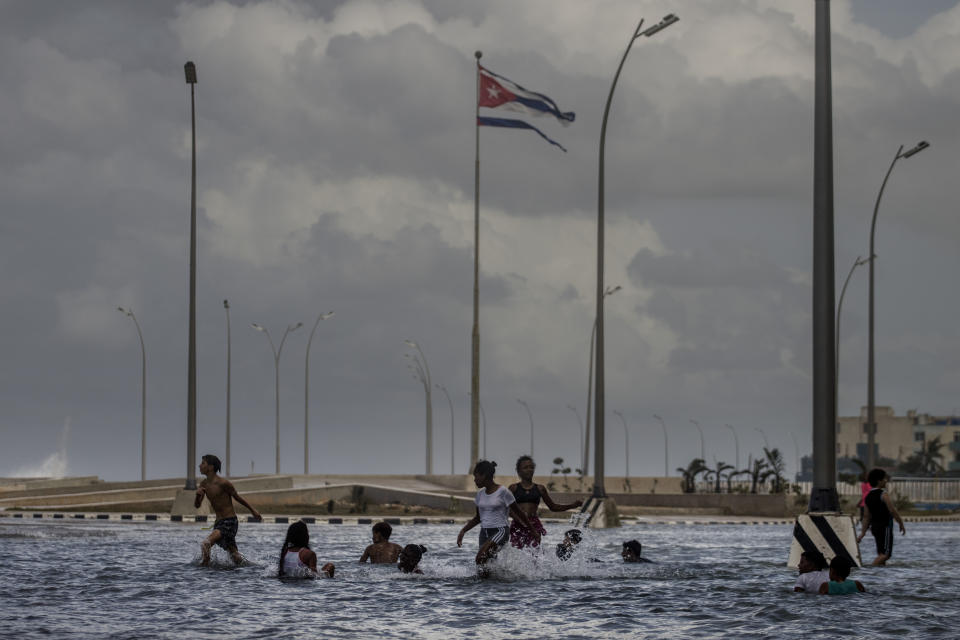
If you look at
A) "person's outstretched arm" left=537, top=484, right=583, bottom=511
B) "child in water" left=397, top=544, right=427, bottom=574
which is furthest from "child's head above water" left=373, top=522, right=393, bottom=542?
"person's outstretched arm" left=537, top=484, right=583, bottom=511

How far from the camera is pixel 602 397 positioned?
Result: 34531mm

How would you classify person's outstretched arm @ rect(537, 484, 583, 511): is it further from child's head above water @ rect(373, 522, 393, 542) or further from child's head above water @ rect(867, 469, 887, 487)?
child's head above water @ rect(867, 469, 887, 487)

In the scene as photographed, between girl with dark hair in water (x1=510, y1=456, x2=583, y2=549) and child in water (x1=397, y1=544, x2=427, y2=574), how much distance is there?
1325mm

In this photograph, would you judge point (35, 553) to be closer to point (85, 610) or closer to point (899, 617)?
point (85, 610)

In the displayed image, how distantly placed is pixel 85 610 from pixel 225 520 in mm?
5061

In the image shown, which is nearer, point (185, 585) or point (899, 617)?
point (899, 617)

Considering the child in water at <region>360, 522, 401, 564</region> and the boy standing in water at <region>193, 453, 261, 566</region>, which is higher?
the boy standing in water at <region>193, 453, 261, 566</region>

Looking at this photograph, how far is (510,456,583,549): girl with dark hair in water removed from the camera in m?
17.2

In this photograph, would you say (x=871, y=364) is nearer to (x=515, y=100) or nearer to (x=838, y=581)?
(x=515, y=100)

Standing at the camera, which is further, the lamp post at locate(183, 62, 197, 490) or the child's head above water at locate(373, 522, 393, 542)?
the lamp post at locate(183, 62, 197, 490)

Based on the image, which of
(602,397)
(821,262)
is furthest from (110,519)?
(821,262)

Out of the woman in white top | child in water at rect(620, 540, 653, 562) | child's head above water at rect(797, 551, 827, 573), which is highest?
the woman in white top

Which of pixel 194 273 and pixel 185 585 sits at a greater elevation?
pixel 194 273

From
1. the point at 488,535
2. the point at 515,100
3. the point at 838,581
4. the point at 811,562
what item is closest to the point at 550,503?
the point at 488,535
